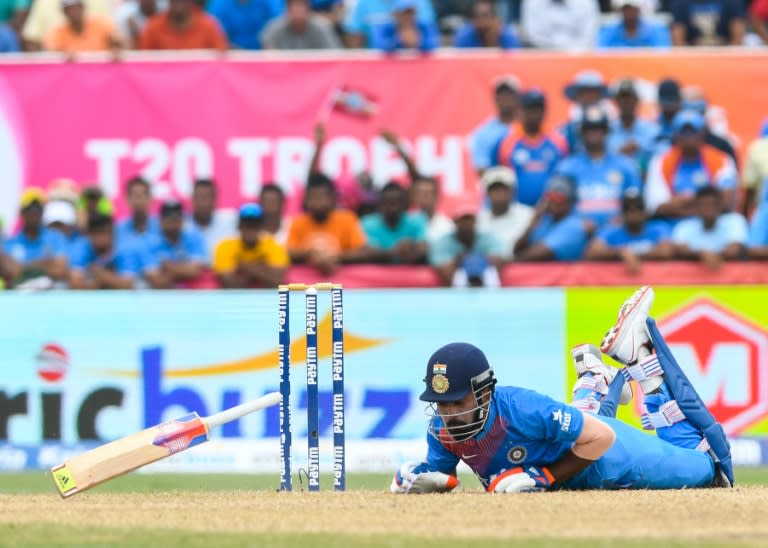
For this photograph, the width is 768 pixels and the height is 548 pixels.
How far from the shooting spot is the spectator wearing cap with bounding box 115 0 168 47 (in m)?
17.6

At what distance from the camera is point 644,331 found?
9.84m

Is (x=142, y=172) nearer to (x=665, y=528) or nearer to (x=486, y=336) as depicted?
(x=486, y=336)

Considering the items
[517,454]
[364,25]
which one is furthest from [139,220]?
[517,454]

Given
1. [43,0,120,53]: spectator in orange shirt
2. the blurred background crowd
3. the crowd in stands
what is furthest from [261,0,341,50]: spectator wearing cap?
[43,0,120,53]: spectator in orange shirt

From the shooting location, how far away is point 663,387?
32.2 feet

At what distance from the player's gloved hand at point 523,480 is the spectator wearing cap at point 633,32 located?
Answer: 9657 mm

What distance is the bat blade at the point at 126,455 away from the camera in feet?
28.7

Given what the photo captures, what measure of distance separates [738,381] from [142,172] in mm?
6910

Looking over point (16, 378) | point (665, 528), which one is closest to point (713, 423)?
point (665, 528)

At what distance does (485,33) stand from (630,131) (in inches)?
80.2

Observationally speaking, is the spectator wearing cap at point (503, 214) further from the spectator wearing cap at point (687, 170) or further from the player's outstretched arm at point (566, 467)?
the player's outstretched arm at point (566, 467)

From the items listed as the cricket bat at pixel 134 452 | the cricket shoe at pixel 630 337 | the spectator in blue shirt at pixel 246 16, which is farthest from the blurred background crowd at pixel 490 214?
the cricket bat at pixel 134 452

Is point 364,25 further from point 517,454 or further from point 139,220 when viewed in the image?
point 517,454

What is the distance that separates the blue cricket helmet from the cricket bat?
1057mm
